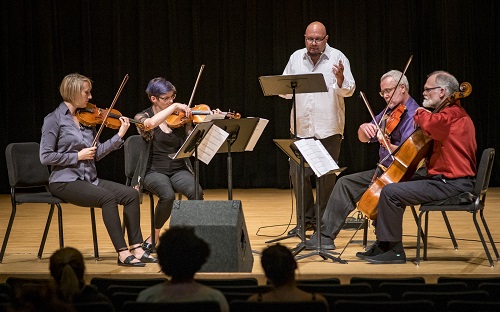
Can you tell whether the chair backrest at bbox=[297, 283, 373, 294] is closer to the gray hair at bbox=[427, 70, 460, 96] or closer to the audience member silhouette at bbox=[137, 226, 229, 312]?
the audience member silhouette at bbox=[137, 226, 229, 312]

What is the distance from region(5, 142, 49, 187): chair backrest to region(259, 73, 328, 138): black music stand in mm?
1763

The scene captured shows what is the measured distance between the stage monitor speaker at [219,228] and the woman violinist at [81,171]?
509 mm

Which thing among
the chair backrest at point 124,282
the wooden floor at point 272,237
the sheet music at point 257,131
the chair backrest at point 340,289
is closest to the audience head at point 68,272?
the chair backrest at point 124,282

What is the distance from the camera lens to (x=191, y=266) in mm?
3053

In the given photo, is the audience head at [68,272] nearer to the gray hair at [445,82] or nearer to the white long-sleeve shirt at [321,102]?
the gray hair at [445,82]

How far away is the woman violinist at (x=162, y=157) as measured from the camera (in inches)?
A: 223

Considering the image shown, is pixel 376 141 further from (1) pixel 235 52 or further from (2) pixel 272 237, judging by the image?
(1) pixel 235 52

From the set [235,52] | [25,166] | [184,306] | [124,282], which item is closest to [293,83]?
[25,166]

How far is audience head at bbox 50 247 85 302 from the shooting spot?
9.81ft

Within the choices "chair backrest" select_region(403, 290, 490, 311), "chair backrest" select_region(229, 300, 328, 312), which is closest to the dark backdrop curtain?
"chair backrest" select_region(403, 290, 490, 311)

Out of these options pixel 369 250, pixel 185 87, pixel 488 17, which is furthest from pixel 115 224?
pixel 488 17

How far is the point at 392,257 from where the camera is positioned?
518 centimetres

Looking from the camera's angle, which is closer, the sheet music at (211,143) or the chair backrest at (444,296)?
the chair backrest at (444,296)

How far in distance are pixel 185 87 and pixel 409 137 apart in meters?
4.88
